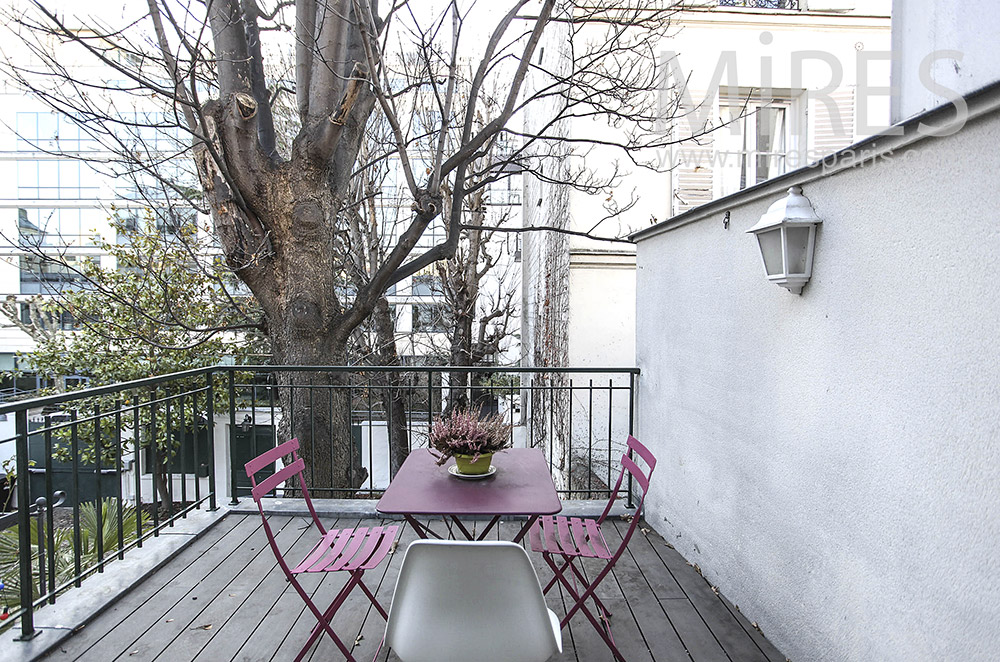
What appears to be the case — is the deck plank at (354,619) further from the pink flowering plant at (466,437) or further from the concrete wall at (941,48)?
the concrete wall at (941,48)

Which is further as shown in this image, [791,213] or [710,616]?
[710,616]

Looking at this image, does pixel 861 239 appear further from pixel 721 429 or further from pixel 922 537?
pixel 721 429

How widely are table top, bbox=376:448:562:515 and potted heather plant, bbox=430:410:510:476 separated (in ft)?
0.22

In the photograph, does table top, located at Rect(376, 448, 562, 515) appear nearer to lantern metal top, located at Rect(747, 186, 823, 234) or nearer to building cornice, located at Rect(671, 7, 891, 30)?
lantern metal top, located at Rect(747, 186, 823, 234)

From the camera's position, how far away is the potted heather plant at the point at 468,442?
2664mm

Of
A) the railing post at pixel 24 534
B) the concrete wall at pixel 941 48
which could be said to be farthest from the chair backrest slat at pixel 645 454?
the railing post at pixel 24 534

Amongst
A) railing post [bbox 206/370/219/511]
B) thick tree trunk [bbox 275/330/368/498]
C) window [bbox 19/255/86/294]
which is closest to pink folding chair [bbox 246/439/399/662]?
railing post [bbox 206/370/219/511]

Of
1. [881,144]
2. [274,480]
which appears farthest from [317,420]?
[881,144]

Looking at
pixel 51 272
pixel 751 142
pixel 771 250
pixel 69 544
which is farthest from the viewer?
pixel 51 272

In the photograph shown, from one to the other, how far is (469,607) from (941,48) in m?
2.64

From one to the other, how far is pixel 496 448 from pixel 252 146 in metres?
3.94

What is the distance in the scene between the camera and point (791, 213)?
7.72ft

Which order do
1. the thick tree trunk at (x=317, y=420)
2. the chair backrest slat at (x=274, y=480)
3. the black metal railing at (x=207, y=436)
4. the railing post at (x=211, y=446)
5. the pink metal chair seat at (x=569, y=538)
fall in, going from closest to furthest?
the chair backrest slat at (x=274, y=480)
the pink metal chair seat at (x=569, y=538)
the black metal railing at (x=207, y=436)
the railing post at (x=211, y=446)
the thick tree trunk at (x=317, y=420)

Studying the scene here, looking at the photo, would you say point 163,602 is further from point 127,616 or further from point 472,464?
point 472,464
